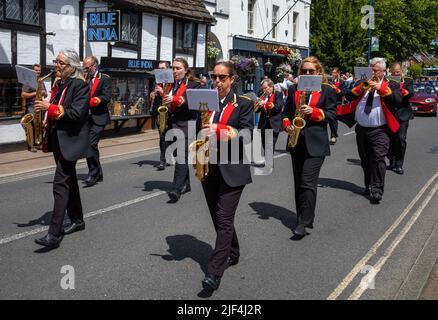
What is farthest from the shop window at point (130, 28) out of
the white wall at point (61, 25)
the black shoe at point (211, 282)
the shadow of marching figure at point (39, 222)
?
the black shoe at point (211, 282)

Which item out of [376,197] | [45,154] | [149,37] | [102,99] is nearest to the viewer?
[376,197]

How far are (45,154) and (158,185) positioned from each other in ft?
14.1

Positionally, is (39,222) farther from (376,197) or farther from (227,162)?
(376,197)

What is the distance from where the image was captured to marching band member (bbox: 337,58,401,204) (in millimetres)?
7750

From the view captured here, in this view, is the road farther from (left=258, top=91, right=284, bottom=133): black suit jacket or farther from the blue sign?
the blue sign

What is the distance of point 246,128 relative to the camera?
482 cm

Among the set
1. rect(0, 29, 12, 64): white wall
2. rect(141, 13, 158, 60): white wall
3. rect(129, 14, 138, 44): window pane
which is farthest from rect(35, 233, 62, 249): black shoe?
rect(141, 13, 158, 60): white wall

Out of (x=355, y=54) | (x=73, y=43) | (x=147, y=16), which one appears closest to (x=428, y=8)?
(x=355, y=54)

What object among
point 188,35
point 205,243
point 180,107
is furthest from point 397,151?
point 188,35

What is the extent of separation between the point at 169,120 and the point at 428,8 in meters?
44.8

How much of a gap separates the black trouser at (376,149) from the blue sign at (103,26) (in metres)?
8.77

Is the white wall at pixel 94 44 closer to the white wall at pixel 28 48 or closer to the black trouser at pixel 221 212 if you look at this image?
the white wall at pixel 28 48

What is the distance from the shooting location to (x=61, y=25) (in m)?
15.0

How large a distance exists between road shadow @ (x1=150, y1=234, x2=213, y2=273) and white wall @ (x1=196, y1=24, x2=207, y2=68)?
1640cm
